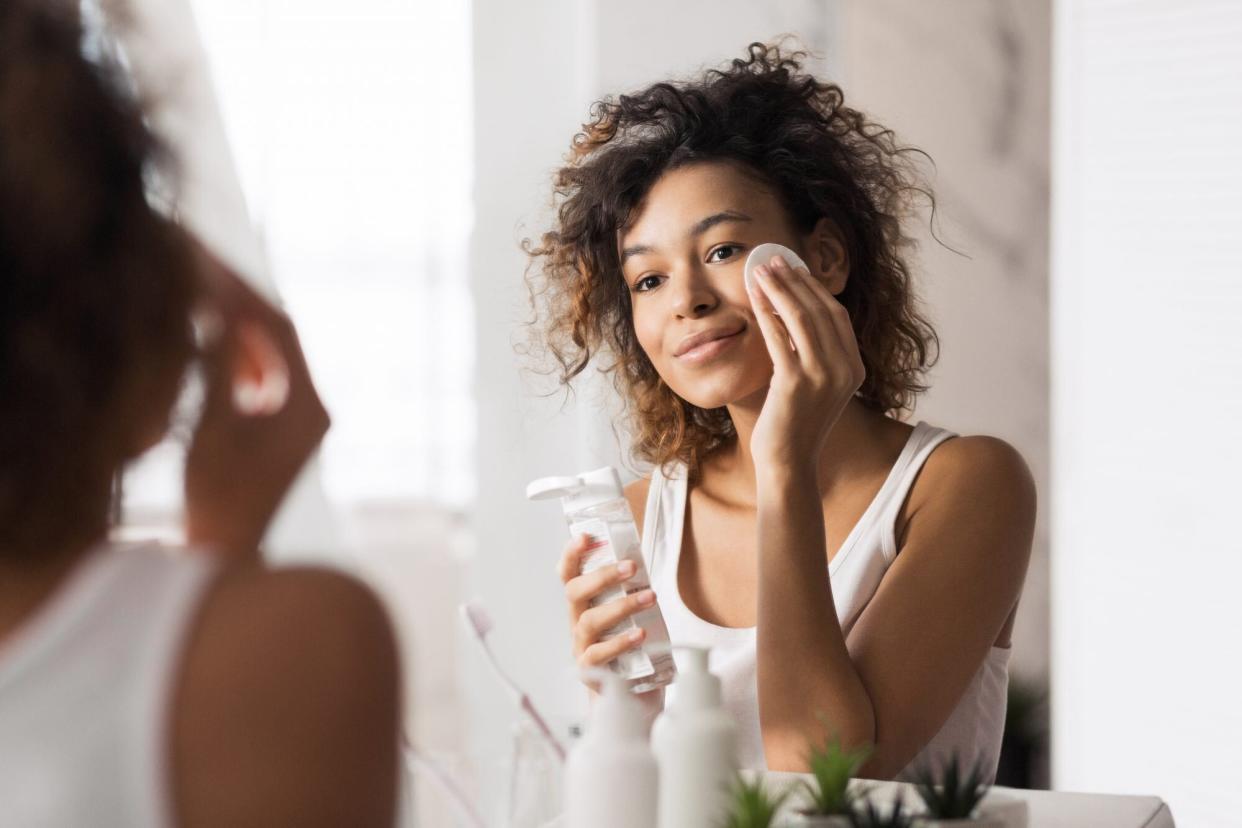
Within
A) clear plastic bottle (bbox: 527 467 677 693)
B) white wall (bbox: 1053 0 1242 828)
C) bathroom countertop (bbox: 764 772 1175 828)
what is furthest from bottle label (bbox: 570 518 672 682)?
white wall (bbox: 1053 0 1242 828)

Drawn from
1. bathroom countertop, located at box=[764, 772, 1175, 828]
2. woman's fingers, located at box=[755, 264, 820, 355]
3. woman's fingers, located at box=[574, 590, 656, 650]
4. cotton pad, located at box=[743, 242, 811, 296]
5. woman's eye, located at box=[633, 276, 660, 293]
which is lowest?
bathroom countertop, located at box=[764, 772, 1175, 828]

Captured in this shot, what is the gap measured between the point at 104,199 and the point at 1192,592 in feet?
4.38

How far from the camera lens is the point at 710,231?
1085 mm

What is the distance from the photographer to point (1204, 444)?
4.69ft

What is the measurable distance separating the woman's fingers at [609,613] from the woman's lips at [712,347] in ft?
0.95

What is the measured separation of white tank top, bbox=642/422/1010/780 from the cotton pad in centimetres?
21

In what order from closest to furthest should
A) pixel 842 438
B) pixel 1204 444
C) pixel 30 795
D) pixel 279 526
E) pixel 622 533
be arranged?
1. pixel 30 795
2. pixel 622 533
3. pixel 842 438
4. pixel 1204 444
5. pixel 279 526

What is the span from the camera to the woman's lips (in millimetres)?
1078

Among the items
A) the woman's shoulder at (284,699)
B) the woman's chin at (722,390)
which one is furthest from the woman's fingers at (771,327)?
the woman's shoulder at (284,699)

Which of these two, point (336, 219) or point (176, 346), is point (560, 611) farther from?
point (176, 346)

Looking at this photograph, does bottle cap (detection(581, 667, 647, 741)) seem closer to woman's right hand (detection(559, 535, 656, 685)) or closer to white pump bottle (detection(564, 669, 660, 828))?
white pump bottle (detection(564, 669, 660, 828))

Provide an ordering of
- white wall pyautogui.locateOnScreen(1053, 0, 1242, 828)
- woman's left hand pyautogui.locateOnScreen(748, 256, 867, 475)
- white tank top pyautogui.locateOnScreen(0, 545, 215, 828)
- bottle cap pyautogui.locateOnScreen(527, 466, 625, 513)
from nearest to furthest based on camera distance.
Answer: white tank top pyautogui.locateOnScreen(0, 545, 215, 828), bottle cap pyautogui.locateOnScreen(527, 466, 625, 513), woman's left hand pyautogui.locateOnScreen(748, 256, 867, 475), white wall pyautogui.locateOnScreen(1053, 0, 1242, 828)

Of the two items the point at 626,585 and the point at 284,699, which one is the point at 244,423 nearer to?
the point at 284,699

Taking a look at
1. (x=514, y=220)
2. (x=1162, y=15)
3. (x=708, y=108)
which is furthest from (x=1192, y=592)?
(x=514, y=220)
